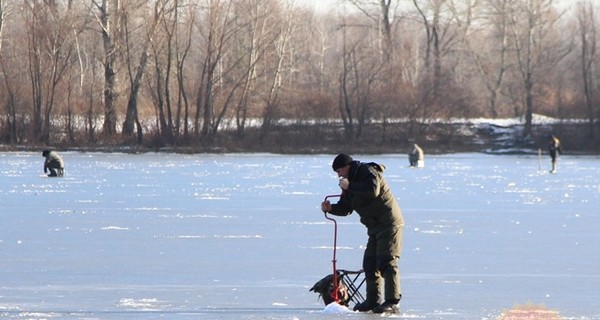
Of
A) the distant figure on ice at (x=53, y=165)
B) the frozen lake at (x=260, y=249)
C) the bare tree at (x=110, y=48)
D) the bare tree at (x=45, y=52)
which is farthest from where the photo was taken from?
the bare tree at (x=45, y=52)

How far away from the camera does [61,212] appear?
60.9ft

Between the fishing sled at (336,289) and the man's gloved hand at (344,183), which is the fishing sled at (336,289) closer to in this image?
the fishing sled at (336,289)

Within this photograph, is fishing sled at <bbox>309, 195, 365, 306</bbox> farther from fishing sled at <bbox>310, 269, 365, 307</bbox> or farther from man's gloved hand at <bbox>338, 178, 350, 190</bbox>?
man's gloved hand at <bbox>338, 178, 350, 190</bbox>

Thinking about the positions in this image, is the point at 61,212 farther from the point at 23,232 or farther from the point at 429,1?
the point at 429,1

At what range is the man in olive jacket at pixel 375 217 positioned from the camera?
885 cm

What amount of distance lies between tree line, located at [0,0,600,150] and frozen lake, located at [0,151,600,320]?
93.1 ft

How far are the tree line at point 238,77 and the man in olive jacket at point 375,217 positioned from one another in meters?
45.2

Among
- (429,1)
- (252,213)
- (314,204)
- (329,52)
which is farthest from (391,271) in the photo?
(329,52)

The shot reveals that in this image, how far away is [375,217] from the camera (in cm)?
903

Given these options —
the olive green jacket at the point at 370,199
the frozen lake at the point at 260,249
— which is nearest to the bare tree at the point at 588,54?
the frozen lake at the point at 260,249

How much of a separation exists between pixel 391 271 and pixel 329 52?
83.2 m

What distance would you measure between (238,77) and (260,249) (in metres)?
50.5

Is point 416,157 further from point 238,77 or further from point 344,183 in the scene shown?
point 344,183

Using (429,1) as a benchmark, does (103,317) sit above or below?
below
